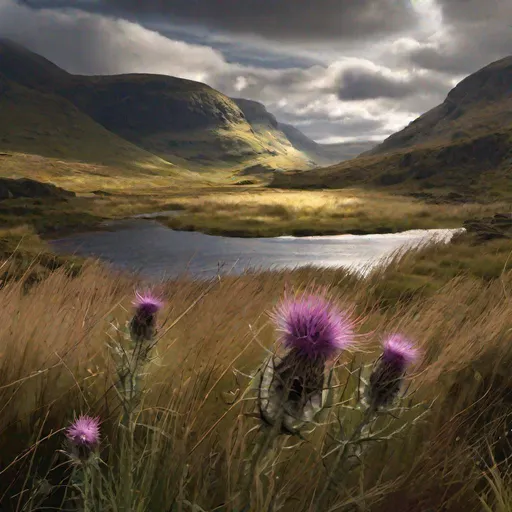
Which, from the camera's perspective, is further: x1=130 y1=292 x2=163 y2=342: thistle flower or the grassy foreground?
x1=130 y1=292 x2=163 y2=342: thistle flower

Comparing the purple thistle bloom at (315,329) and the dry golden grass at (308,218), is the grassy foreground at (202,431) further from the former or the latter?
the dry golden grass at (308,218)

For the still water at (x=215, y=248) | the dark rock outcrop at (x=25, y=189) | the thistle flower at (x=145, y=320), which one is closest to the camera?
the thistle flower at (x=145, y=320)

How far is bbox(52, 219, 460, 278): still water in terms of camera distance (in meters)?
27.6

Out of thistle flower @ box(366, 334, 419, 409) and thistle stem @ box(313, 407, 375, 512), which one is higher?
thistle flower @ box(366, 334, 419, 409)

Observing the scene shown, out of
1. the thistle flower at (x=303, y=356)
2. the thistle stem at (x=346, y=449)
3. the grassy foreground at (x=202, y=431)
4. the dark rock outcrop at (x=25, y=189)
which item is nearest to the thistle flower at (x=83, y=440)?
the grassy foreground at (x=202, y=431)

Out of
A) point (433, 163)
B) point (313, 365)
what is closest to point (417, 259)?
point (313, 365)

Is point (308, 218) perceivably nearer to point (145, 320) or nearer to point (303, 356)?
point (145, 320)

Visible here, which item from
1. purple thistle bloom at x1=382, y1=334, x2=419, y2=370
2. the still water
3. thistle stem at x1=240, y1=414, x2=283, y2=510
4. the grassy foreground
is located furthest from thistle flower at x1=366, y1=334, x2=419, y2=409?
the still water

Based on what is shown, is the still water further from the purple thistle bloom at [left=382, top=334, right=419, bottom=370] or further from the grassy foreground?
the purple thistle bloom at [left=382, top=334, right=419, bottom=370]

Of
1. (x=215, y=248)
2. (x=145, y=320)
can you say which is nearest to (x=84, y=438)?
(x=145, y=320)

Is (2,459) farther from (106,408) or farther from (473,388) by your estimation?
(473,388)

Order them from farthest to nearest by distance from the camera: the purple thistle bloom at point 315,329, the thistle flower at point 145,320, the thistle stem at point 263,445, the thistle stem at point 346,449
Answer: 1. the thistle flower at point 145,320
2. the thistle stem at point 346,449
3. the purple thistle bloom at point 315,329
4. the thistle stem at point 263,445

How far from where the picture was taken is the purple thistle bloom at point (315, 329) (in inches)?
64.4

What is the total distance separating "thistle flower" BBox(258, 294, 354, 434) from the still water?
21.9m
